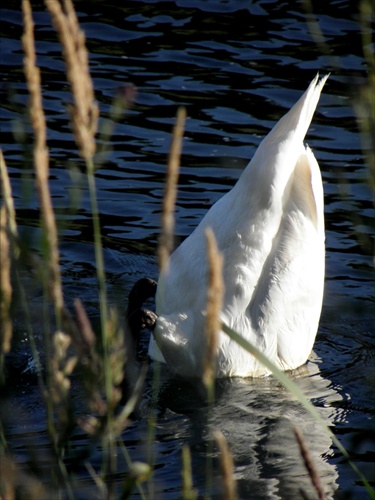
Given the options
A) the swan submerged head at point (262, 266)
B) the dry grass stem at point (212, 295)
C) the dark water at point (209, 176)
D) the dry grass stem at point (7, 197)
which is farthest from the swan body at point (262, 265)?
the dry grass stem at point (212, 295)

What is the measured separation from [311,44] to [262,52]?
562 mm

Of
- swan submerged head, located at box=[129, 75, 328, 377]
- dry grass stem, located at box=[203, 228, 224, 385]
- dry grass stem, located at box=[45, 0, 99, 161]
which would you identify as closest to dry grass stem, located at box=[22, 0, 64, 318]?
dry grass stem, located at box=[45, 0, 99, 161]

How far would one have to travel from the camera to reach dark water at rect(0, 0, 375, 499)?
13.6ft

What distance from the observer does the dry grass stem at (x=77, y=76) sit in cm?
188

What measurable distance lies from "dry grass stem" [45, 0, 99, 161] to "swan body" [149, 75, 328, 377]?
245cm

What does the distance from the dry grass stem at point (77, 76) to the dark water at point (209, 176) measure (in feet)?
0.56

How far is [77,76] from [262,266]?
2827 mm

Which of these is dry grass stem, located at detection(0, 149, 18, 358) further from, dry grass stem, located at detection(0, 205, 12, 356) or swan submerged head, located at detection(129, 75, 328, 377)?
swan submerged head, located at detection(129, 75, 328, 377)

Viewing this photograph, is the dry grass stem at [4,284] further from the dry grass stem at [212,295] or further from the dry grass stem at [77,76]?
the dry grass stem at [212,295]

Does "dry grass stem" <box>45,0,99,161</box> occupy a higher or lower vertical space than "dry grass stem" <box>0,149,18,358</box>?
higher

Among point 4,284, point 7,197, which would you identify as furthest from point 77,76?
point 4,284

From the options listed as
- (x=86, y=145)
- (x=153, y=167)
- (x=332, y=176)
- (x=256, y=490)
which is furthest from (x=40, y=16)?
(x=86, y=145)

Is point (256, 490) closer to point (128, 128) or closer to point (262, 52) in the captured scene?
point (128, 128)

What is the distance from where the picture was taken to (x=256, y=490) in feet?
12.4
